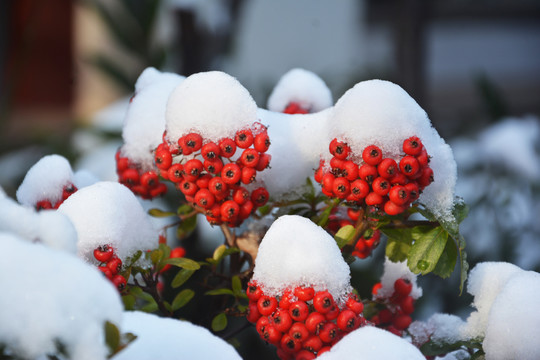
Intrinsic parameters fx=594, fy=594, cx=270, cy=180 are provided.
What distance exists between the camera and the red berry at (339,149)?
666 millimetres

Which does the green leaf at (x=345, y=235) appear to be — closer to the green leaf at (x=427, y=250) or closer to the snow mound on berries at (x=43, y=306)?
the green leaf at (x=427, y=250)

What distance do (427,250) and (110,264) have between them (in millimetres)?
349

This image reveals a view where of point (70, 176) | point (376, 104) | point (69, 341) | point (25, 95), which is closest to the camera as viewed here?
point (69, 341)

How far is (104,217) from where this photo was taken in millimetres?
639

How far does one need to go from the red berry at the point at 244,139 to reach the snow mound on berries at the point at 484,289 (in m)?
0.33

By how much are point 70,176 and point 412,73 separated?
2.04 meters

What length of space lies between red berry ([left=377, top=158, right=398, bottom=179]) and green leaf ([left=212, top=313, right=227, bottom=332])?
0.85 ft

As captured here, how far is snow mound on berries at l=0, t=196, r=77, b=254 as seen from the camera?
42cm

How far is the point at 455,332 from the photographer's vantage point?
0.71m

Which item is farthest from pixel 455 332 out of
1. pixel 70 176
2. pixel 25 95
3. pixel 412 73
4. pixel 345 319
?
pixel 25 95

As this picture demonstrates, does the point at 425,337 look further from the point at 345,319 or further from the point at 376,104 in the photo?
the point at 376,104

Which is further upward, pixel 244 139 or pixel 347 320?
pixel 244 139

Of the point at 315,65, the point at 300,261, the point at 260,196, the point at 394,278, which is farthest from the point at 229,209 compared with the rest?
the point at 315,65

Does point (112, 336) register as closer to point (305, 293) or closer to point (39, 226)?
point (39, 226)
